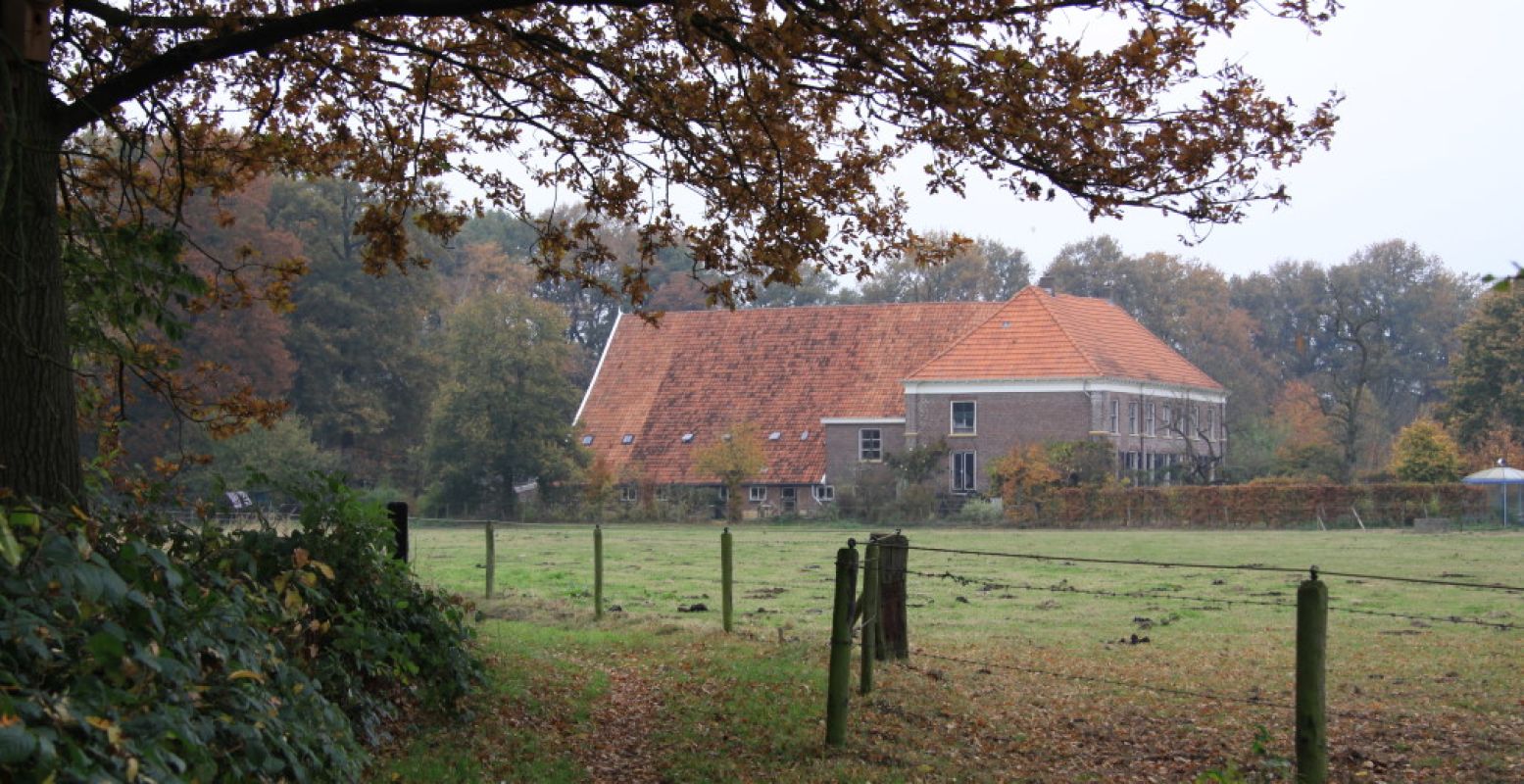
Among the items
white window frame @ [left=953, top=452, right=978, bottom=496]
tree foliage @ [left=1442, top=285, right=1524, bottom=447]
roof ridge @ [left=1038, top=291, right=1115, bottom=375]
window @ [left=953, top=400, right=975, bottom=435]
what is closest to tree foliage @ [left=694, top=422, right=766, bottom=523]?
white window frame @ [left=953, top=452, right=978, bottom=496]

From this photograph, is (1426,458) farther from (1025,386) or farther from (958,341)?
(958,341)

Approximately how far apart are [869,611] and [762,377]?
168 ft

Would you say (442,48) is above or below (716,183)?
above

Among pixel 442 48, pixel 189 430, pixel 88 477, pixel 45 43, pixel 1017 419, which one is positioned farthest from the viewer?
pixel 1017 419

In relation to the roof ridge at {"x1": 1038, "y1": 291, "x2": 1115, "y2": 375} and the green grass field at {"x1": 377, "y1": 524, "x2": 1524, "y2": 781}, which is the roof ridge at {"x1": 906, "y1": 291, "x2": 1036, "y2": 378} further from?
the green grass field at {"x1": 377, "y1": 524, "x2": 1524, "y2": 781}

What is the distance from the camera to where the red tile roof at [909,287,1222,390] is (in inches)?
2163

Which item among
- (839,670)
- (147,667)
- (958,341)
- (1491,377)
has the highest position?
(958,341)

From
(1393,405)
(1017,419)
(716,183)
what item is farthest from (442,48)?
(1393,405)

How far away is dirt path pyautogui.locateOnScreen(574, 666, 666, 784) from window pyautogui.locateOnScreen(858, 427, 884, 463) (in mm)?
45744

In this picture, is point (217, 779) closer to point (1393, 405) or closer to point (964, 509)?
point (964, 509)

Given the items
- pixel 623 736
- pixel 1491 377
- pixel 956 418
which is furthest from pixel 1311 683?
pixel 1491 377

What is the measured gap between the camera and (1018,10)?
27.8 feet

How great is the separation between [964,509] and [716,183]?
1510 inches

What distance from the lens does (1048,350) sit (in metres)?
55.8
